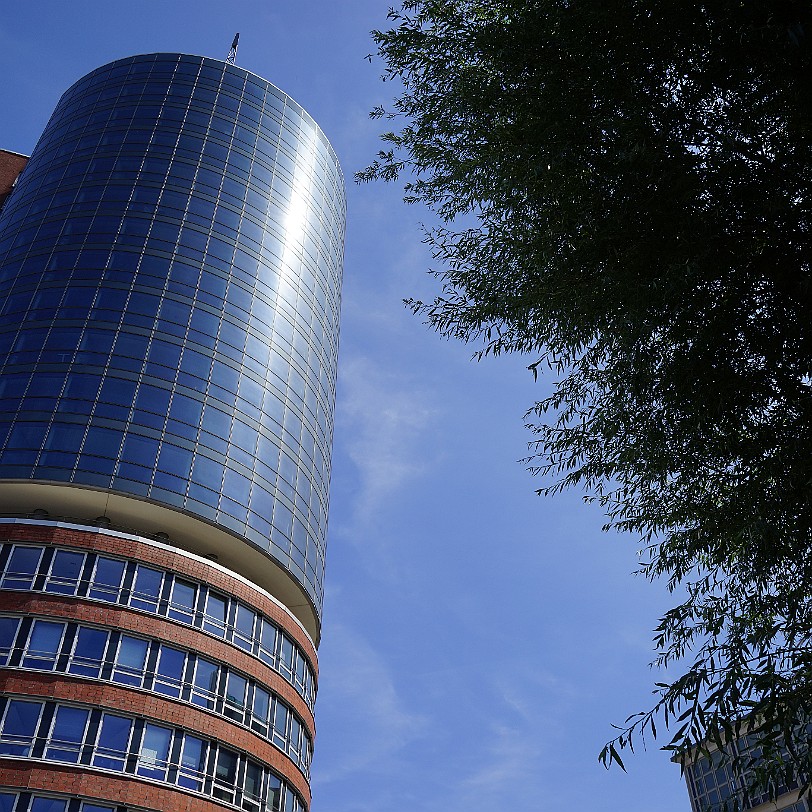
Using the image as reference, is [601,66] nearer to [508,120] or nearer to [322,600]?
[508,120]

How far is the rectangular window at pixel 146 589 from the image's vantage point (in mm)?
42656

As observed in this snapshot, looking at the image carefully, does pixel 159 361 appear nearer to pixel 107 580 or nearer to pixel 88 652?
pixel 107 580

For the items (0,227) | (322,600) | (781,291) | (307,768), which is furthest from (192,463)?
(781,291)

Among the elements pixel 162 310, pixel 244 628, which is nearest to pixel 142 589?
pixel 244 628

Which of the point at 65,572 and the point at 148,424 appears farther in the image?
the point at 148,424

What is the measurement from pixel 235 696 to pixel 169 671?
3.66m

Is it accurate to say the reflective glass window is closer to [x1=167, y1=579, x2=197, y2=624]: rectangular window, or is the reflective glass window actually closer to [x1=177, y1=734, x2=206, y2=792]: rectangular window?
[x1=177, y1=734, x2=206, y2=792]: rectangular window

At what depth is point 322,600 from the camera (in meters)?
56.1

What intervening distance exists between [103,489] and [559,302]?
38.9 m

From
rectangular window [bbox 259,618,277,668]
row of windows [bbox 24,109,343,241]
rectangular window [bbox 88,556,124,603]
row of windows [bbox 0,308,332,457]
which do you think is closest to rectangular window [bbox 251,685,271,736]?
rectangular window [bbox 259,618,277,668]

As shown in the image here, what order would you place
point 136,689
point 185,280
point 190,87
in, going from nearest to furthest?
point 136,689
point 185,280
point 190,87

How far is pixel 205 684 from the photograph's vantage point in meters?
42.4

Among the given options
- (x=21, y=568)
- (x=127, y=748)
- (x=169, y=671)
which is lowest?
(x=127, y=748)

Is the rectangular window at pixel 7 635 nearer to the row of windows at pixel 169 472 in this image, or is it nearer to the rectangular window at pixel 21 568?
the rectangular window at pixel 21 568
